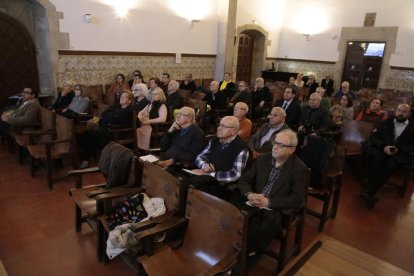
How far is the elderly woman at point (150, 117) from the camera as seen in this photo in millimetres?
4125

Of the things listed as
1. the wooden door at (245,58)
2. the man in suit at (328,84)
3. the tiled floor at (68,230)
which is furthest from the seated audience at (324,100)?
the wooden door at (245,58)

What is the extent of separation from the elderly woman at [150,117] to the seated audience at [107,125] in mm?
230

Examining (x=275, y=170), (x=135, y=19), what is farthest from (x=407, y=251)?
(x=135, y=19)

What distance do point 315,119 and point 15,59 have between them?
18.5 feet

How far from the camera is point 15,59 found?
597 cm

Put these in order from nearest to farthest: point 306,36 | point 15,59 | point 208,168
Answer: point 208,168
point 15,59
point 306,36

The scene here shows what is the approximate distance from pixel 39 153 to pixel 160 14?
4986 millimetres

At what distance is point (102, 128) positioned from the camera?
3.97 m

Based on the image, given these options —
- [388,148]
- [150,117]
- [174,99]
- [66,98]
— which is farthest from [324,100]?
[66,98]

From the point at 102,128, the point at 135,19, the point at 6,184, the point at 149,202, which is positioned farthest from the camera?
the point at 135,19

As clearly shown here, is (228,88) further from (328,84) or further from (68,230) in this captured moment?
(68,230)

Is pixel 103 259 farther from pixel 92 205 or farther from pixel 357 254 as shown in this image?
pixel 357 254

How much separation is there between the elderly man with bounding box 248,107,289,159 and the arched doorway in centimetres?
696

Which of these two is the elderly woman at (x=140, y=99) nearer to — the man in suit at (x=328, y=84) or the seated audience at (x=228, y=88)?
the seated audience at (x=228, y=88)
